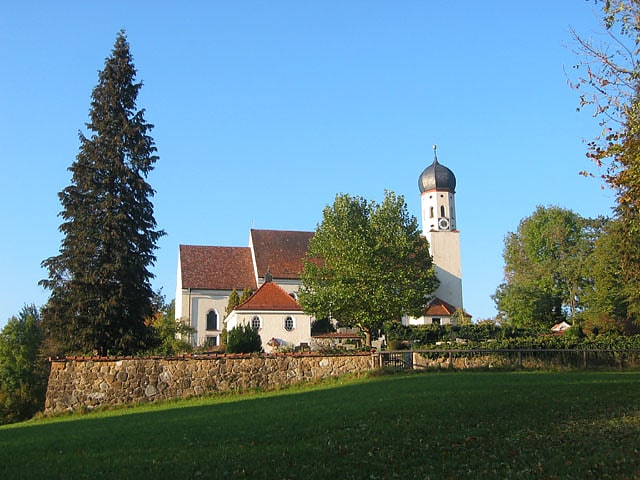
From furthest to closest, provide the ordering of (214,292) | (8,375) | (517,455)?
(214,292) < (8,375) < (517,455)

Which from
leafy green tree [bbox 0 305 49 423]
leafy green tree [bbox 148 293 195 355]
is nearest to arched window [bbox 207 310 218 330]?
leafy green tree [bbox 148 293 195 355]

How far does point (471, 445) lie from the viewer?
9930 millimetres

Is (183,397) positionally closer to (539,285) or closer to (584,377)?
(584,377)

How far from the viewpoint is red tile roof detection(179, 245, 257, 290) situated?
60062 millimetres

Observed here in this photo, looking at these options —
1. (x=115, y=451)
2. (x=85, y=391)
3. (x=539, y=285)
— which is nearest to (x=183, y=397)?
(x=85, y=391)

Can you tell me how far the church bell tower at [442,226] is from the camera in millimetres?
69250

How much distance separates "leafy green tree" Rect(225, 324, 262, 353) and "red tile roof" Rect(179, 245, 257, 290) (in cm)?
2667

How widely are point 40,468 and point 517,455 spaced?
724 cm

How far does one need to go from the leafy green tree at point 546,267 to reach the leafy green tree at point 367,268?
62.3 feet

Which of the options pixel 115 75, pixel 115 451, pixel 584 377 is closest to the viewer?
pixel 115 451

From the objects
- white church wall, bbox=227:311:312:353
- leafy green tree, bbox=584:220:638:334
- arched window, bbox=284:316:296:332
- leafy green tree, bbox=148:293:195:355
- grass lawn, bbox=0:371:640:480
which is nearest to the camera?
grass lawn, bbox=0:371:640:480

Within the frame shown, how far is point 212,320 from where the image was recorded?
59344 millimetres

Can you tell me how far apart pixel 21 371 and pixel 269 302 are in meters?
17.2

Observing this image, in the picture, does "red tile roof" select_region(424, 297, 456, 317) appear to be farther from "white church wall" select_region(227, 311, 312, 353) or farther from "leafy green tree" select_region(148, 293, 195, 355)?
"leafy green tree" select_region(148, 293, 195, 355)
